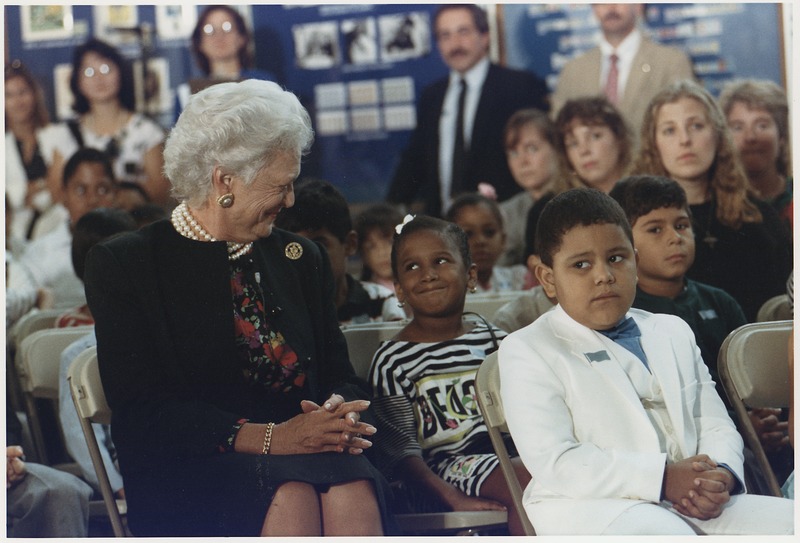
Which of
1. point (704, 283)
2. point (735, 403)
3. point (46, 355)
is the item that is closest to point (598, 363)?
point (735, 403)

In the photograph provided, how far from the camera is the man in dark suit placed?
4.66m

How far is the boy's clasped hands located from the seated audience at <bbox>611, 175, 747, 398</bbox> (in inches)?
22.3

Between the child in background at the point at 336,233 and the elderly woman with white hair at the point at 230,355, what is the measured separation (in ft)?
1.48

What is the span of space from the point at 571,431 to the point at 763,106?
2.52 meters

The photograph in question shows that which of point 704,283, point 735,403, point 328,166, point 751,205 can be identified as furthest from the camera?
point 328,166

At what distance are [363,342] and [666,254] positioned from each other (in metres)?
0.89

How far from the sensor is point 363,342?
2859 millimetres

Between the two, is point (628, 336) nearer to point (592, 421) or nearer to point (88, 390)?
point (592, 421)

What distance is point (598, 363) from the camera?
241cm

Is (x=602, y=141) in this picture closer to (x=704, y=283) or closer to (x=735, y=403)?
(x=704, y=283)

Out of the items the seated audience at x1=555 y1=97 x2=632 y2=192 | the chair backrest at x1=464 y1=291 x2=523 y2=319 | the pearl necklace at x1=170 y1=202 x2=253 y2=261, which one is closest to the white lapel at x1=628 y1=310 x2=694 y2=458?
the chair backrest at x1=464 y1=291 x2=523 y2=319

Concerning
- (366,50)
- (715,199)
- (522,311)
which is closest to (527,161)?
(366,50)

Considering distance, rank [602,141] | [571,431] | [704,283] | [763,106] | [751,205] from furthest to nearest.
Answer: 1. [763,106]
2. [602,141]
3. [751,205]
4. [704,283]
5. [571,431]

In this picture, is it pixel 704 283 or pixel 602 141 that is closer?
pixel 704 283
